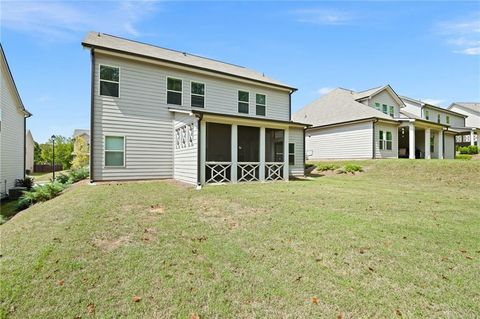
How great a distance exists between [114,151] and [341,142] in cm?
1793

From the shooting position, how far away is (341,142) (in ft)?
69.7

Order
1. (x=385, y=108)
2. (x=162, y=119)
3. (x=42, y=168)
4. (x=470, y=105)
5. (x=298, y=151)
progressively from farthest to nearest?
1. (x=470, y=105)
2. (x=42, y=168)
3. (x=385, y=108)
4. (x=298, y=151)
5. (x=162, y=119)

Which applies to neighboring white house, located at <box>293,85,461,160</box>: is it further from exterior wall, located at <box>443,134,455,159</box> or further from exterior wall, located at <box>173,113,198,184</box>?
exterior wall, located at <box>173,113,198,184</box>

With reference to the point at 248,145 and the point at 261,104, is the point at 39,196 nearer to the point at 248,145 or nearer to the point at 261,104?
the point at 248,145

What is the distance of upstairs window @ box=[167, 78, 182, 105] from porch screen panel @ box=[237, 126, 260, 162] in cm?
479

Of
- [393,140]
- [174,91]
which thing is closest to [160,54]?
[174,91]

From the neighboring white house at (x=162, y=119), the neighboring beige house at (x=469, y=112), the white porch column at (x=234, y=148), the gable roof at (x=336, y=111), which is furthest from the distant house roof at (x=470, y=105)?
the white porch column at (x=234, y=148)

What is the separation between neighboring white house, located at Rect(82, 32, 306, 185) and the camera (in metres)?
10.9

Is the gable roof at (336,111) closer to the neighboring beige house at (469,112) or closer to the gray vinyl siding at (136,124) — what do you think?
the gray vinyl siding at (136,124)

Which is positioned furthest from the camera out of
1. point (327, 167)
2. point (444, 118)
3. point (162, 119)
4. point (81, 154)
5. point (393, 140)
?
point (444, 118)

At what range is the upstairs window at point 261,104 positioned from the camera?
51.6 ft

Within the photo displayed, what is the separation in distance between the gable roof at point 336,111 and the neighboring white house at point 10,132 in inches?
875

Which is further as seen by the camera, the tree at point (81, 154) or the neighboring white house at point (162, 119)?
the tree at point (81, 154)

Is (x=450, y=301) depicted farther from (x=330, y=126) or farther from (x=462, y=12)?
(x=330, y=126)
